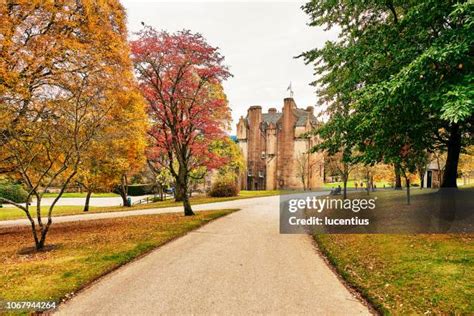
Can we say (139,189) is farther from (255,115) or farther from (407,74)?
(407,74)

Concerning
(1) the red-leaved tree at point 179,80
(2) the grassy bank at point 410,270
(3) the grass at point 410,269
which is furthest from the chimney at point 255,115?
(2) the grassy bank at point 410,270

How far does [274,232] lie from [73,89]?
10639 millimetres

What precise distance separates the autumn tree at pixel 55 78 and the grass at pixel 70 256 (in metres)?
1.20

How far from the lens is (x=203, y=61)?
17.8 m

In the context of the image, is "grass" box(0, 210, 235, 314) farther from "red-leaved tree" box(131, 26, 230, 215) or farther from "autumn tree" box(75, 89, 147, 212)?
"red-leaved tree" box(131, 26, 230, 215)

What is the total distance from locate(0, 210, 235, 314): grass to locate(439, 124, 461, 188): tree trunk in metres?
11.1

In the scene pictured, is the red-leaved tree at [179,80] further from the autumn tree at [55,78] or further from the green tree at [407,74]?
the green tree at [407,74]

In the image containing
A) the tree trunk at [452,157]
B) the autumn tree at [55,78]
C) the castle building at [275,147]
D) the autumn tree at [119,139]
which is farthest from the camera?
the castle building at [275,147]

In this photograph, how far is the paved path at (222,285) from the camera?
566cm

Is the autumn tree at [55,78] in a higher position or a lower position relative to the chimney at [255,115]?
lower

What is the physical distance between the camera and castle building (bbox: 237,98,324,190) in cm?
5351

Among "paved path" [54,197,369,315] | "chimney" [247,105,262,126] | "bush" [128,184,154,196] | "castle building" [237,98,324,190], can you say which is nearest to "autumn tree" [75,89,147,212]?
"paved path" [54,197,369,315]

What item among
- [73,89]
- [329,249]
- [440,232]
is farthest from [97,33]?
[440,232]

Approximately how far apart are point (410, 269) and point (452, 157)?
258 inches
